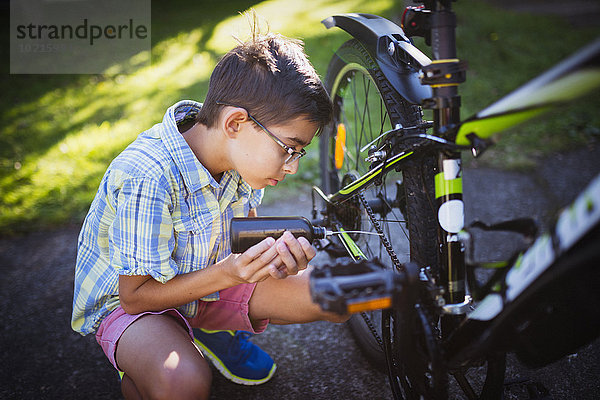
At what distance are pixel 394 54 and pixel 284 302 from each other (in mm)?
913

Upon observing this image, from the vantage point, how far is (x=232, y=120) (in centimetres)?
137

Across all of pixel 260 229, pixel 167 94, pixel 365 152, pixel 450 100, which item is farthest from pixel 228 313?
pixel 167 94

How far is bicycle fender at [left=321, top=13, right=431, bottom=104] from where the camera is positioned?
1293 millimetres

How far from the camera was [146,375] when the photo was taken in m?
1.23

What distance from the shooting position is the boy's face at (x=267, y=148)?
1383 millimetres

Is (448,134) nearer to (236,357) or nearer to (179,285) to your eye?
(179,285)

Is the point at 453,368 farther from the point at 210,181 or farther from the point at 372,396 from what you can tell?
the point at 210,181

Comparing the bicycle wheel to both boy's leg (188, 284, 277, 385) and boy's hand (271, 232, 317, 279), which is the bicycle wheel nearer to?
boy's hand (271, 232, 317, 279)

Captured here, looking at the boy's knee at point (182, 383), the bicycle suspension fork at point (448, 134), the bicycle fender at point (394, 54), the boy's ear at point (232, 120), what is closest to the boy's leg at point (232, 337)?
the boy's knee at point (182, 383)

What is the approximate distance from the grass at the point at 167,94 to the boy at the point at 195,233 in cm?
41

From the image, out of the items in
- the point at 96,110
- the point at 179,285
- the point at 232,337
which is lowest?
the point at 232,337

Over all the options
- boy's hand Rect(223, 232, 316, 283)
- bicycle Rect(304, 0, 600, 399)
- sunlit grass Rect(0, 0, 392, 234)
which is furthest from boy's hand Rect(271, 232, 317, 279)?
sunlit grass Rect(0, 0, 392, 234)

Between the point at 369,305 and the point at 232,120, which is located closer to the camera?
the point at 369,305

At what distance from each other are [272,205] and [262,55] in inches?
68.1
